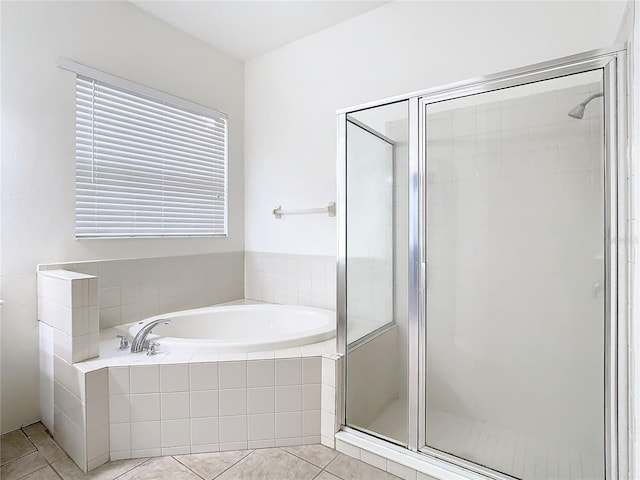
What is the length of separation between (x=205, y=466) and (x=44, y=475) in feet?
2.34

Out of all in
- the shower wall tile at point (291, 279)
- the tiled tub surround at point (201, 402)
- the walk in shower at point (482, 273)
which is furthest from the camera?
the shower wall tile at point (291, 279)

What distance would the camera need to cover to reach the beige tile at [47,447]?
1.76 m

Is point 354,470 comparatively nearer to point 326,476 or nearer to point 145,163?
point 326,476

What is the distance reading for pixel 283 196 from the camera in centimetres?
299

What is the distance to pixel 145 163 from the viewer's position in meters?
2.56

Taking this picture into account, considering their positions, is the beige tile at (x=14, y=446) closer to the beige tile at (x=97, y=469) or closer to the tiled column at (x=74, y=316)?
the beige tile at (x=97, y=469)

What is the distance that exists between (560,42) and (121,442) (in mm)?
2964

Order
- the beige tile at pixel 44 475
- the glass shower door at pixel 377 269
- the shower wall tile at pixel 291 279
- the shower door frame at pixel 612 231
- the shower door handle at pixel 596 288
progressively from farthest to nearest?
the shower wall tile at pixel 291 279 < the glass shower door at pixel 377 269 < the beige tile at pixel 44 475 < the shower door handle at pixel 596 288 < the shower door frame at pixel 612 231

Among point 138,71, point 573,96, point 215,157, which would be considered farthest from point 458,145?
point 138,71

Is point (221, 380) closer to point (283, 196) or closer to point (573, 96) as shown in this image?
point (283, 196)

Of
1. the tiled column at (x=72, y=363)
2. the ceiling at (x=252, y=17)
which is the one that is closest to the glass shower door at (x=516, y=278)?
the ceiling at (x=252, y=17)

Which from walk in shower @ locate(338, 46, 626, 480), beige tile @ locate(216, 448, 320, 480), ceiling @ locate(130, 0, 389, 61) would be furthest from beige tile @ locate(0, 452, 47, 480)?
ceiling @ locate(130, 0, 389, 61)

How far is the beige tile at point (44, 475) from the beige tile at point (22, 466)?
3 centimetres

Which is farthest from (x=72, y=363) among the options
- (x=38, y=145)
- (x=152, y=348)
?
(x=38, y=145)
